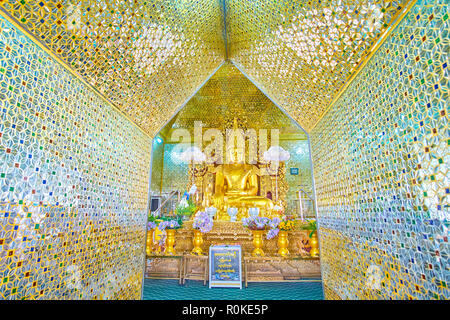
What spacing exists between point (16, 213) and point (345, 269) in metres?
2.57

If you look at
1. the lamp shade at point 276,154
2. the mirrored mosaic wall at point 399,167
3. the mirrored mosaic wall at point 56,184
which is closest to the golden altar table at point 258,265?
the mirrored mosaic wall at point 56,184

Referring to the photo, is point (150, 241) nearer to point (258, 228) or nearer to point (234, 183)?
point (258, 228)

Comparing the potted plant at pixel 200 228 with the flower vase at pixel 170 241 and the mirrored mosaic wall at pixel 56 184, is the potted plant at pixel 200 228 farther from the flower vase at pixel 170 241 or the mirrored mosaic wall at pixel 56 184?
the mirrored mosaic wall at pixel 56 184

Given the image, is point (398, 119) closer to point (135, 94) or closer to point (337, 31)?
point (337, 31)

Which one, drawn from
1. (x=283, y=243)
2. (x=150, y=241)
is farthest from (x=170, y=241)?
(x=283, y=243)

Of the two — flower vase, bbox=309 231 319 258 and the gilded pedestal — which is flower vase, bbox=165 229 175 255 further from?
flower vase, bbox=309 231 319 258

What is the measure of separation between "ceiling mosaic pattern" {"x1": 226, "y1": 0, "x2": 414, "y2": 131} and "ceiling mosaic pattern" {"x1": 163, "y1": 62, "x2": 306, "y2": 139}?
5.97 metres

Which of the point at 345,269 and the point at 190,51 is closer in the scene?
the point at 345,269

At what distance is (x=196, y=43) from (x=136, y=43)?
117cm

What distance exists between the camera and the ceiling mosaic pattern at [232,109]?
974 centimetres

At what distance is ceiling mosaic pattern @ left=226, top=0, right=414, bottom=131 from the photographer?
1680 mm

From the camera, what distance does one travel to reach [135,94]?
2566mm

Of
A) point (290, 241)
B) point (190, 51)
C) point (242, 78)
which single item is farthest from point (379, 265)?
point (242, 78)

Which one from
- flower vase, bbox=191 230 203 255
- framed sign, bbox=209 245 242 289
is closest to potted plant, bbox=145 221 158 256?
flower vase, bbox=191 230 203 255
